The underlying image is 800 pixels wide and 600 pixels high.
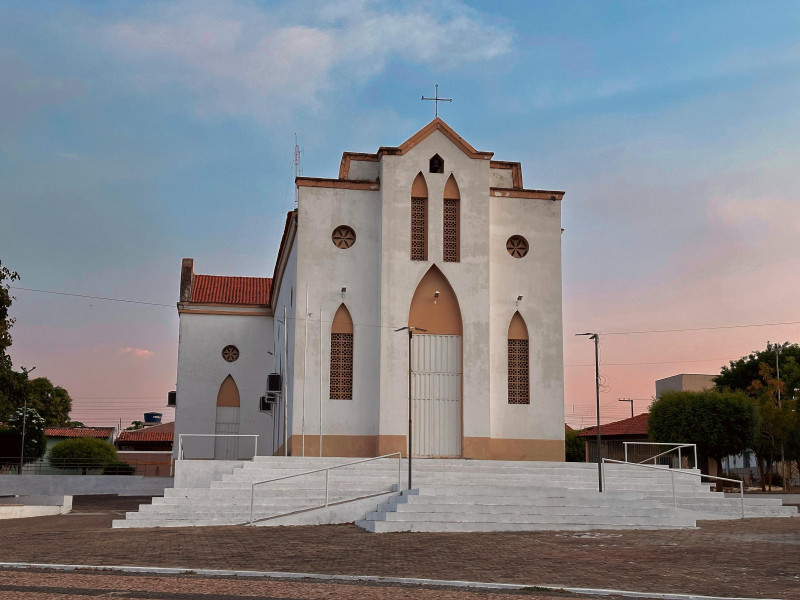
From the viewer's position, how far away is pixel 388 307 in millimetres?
24797

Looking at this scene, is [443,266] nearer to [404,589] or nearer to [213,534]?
[213,534]

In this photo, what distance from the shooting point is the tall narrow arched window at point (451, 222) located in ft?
83.9

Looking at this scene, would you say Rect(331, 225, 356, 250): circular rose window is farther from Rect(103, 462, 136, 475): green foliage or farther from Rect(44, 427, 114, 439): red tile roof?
Rect(44, 427, 114, 439): red tile roof

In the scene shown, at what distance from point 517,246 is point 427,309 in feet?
11.1

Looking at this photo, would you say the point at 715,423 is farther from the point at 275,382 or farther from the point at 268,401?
the point at 275,382

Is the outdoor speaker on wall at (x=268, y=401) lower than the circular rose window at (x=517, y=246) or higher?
lower

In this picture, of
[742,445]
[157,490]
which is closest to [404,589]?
[157,490]

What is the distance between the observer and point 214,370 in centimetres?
3578

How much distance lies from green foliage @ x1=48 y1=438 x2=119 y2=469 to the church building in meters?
19.5

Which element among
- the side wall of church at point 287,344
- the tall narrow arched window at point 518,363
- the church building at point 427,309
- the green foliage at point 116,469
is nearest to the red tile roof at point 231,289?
the side wall of church at point 287,344

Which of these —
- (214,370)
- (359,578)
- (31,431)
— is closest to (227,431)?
(214,370)

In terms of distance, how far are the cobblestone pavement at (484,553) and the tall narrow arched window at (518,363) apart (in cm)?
902

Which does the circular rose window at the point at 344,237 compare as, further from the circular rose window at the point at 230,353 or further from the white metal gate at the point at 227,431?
the white metal gate at the point at 227,431

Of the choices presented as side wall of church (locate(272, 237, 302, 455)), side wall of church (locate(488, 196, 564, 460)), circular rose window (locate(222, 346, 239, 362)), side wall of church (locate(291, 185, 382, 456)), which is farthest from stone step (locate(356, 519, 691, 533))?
circular rose window (locate(222, 346, 239, 362))
